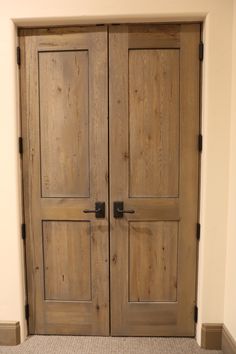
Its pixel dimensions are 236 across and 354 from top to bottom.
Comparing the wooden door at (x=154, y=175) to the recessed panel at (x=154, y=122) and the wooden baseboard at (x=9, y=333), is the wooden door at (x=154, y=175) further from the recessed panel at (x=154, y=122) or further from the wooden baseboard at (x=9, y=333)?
the wooden baseboard at (x=9, y=333)

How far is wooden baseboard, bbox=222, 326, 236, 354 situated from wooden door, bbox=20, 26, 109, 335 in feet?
2.84

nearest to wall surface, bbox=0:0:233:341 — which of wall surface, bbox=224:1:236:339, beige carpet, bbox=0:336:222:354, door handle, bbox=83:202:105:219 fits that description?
wall surface, bbox=224:1:236:339

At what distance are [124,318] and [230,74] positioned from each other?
196 cm

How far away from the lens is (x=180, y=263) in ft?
7.17

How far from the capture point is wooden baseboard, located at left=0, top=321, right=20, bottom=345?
7.13ft

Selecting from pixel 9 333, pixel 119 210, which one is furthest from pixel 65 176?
pixel 9 333

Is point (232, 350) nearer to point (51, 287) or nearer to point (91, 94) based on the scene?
point (51, 287)

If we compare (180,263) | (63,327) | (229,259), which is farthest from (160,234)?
(63,327)

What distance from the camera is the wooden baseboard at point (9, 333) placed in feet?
7.13

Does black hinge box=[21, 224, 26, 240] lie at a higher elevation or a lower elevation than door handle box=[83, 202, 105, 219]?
lower

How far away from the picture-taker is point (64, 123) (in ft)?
7.09

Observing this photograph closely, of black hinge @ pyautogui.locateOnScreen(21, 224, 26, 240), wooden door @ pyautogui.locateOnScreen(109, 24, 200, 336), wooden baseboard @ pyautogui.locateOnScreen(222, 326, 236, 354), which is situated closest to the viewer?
wooden baseboard @ pyautogui.locateOnScreen(222, 326, 236, 354)

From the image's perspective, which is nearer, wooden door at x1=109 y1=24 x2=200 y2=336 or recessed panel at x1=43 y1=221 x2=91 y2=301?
wooden door at x1=109 y1=24 x2=200 y2=336

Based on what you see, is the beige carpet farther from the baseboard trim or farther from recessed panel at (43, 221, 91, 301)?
recessed panel at (43, 221, 91, 301)
